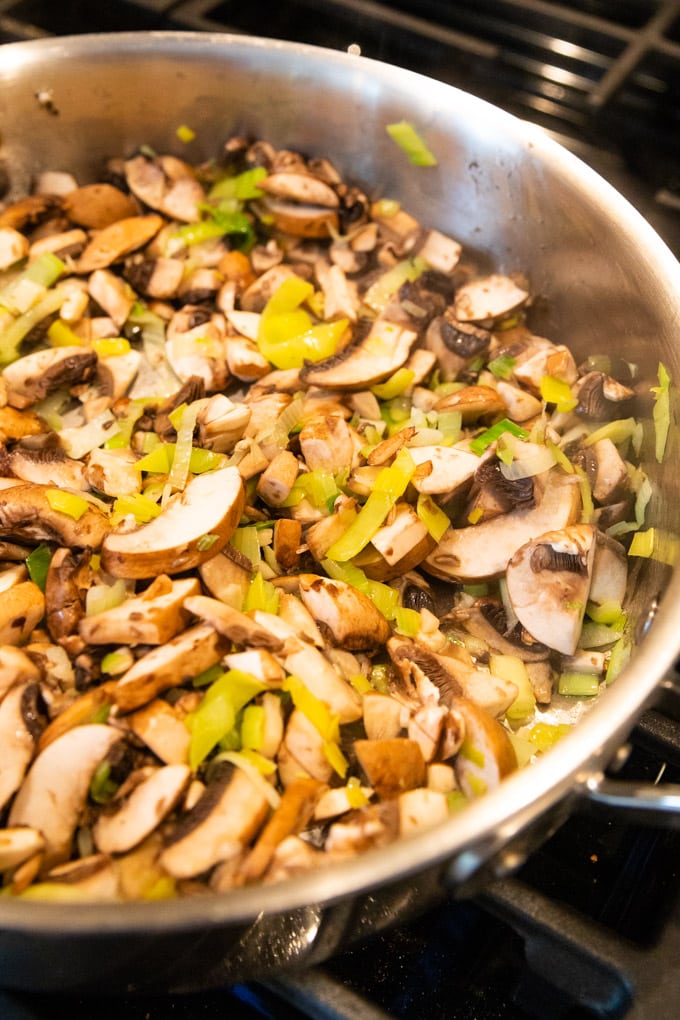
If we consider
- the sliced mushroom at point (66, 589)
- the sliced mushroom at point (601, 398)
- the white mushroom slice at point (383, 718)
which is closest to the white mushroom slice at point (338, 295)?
the sliced mushroom at point (601, 398)

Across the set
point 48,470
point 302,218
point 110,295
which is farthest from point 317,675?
point 302,218

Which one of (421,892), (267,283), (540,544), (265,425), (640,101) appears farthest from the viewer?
(640,101)

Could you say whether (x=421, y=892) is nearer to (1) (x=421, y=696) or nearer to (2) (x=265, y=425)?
(1) (x=421, y=696)

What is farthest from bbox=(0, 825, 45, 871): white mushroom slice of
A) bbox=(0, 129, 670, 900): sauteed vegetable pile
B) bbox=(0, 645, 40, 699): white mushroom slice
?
bbox=(0, 645, 40, 699): white mushroom slice

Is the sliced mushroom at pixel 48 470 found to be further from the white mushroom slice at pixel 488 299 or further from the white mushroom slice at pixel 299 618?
the white mushroom slice at pixel 488 299

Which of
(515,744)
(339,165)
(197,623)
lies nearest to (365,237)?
(339,165)
